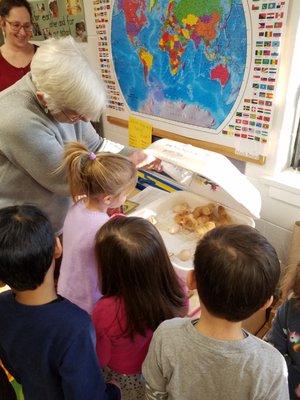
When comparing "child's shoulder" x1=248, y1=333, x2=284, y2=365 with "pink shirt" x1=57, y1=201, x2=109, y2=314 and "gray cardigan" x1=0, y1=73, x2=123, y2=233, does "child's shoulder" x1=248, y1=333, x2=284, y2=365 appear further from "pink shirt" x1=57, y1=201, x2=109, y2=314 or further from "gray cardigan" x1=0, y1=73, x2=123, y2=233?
"gray cardigan" x1=0, y1=73, x2=123, y2=233

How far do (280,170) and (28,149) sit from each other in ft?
2.80

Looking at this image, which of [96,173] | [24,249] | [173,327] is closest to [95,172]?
[96,173]

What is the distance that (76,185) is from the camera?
95 centimetres

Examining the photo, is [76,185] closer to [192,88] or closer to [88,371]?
[88,371]

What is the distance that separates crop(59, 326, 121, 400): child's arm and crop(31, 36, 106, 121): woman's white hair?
1.99ft

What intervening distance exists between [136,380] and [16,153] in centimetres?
70

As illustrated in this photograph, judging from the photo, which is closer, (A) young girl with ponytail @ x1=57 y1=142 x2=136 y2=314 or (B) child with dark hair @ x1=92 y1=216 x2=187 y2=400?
(B) child with dark hair @ x1=92 y1=216 x2=187 y2=400

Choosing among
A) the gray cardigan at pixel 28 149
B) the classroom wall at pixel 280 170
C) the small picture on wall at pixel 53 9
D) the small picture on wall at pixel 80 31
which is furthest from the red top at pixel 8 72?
the classroom wall at pixel 280 170

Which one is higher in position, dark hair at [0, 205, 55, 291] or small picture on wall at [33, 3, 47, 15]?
small picture on wall at [33, 3, 47, 15]

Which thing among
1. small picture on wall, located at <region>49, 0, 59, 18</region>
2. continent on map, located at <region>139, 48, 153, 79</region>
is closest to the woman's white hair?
continent on map, located at <region>139, 48, 153, 79</region>

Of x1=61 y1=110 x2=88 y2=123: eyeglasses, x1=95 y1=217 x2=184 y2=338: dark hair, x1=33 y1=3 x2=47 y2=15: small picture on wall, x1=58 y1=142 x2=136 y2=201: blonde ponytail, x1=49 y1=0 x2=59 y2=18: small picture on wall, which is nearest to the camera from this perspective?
x1=95 y1=217 x2=184 y2=338: dark hair

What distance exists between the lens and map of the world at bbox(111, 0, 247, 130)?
1145 millimetres

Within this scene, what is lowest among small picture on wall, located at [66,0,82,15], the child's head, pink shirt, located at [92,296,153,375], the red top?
pink shirt, located at [92,296,153,375]

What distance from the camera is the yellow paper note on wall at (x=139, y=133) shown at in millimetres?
1583
